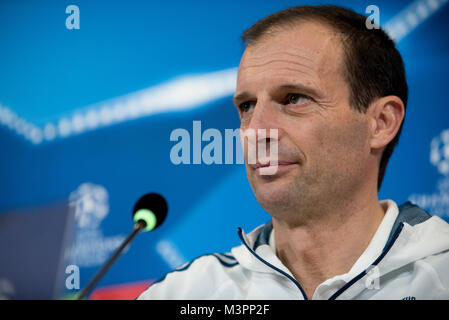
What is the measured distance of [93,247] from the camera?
1941 millimetres

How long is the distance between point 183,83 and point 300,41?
780 millimetres

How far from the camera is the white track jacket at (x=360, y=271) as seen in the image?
1240 millimetres

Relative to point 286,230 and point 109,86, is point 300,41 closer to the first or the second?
point 286,230

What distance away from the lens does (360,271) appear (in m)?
1.26

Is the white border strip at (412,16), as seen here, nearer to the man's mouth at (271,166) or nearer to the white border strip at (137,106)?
the white border strip at (137,106)

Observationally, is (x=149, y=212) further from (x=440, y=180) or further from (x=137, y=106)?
(x=440, y=180)

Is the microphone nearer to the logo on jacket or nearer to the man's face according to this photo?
the man's face

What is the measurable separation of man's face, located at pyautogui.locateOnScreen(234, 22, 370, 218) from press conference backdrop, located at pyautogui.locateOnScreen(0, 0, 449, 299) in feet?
1.70

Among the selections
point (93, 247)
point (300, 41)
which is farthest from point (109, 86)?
point (300, 41)

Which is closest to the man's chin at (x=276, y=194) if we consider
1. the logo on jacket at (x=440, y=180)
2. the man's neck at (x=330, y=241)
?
the man's neck at (x=330, y=241)

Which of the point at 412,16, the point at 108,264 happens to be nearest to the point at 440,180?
the point at 412,16

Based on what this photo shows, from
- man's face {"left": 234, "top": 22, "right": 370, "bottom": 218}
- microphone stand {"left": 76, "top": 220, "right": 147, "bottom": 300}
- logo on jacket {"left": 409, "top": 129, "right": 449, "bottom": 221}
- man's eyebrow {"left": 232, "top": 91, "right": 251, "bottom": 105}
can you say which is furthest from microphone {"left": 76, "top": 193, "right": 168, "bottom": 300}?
logo on jacket {"left": 409, "top": 129, "right": 449, "bottom": 221}

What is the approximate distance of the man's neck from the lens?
1333 millimetres

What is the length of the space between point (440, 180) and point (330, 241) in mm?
634
